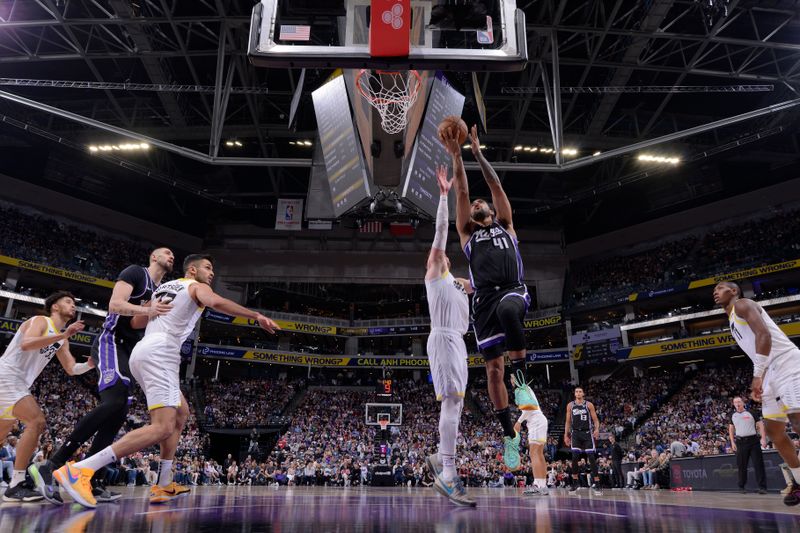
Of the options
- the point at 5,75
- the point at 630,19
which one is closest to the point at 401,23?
the point at 630,19

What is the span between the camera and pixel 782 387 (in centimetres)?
466

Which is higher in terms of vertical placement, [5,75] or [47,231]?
[5,75]

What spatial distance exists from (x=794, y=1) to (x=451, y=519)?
2116 cm

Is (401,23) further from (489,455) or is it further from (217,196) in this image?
(217,196)

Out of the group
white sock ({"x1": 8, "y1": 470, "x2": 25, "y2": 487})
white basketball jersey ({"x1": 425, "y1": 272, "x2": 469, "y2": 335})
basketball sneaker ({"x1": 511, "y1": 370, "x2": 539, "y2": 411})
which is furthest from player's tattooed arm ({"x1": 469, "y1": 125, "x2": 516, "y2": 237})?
white sock ({"x1": 8, "y1": 470, "x2": 25, "y2": 487})

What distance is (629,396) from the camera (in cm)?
2777

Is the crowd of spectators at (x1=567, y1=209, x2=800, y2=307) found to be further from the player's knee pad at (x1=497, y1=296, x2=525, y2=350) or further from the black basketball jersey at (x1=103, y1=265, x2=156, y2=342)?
the black basketball jersey at (x1=103, y1=265, x2=156, y2=342)

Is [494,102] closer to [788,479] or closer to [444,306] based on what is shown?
[788,479]

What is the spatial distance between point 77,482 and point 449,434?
2.68 meters

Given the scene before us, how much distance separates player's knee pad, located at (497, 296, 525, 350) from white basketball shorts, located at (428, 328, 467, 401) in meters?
0.39

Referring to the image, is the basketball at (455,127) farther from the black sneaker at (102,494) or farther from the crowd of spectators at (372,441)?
the crowd of spectators at (372,441)

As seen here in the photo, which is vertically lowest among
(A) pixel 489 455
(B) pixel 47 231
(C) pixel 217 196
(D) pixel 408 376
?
(A) pixel 489 455

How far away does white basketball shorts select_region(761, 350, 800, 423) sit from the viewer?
15.0 ft

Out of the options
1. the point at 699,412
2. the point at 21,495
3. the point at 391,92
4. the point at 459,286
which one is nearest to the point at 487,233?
the point at 459,286
